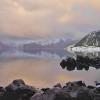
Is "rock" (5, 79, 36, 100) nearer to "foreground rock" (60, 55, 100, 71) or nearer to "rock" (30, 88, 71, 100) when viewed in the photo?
"rock" (30, 88, 71, 100)

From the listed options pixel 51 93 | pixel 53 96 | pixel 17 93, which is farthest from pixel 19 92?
pixel 53 96

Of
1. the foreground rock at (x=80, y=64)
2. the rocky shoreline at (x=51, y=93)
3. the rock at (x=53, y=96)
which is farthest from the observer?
the foreground rock at (x=80, y=64)

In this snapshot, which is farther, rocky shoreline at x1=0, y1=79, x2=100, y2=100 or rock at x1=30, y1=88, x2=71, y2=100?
rocky shoreline at x1=0, y1=79, x2=100, y2=100

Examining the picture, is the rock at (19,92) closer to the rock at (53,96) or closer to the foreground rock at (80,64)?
the rock at (53,96)

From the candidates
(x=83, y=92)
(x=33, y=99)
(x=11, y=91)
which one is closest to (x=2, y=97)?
(x=11, y=91)

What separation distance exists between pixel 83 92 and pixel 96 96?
166 cm

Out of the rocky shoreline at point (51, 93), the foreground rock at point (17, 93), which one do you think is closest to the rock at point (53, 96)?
the rocky shoreline at point (51, 93)

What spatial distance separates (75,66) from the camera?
126188 millimetres

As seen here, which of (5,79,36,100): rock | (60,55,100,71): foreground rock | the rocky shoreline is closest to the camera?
the rocky shoreline

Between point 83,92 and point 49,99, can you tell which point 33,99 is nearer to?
point 49,99

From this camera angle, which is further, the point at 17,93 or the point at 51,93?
the point at 17,93

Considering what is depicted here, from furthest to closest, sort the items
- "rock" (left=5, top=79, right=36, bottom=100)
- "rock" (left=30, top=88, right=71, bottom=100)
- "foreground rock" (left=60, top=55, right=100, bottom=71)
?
"foreground rock" (left=60, top=55, right=100, bottom=71) → "rock" (left=5, top=79, right=36, bottom=100) → "rock" (left=30, top=88, right=71, bottom=100)

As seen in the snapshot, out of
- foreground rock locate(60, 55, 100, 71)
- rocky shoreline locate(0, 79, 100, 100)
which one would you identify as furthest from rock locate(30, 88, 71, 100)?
foreground rock locate(60, 55, 100, 71)

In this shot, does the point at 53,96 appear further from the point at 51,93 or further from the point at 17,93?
the point at 17,93
